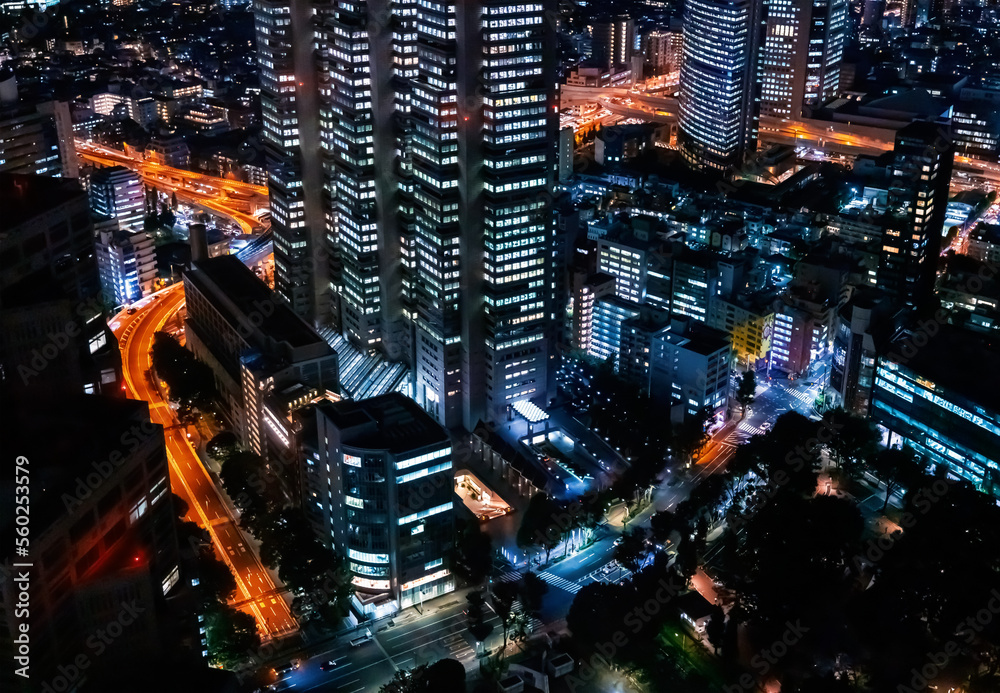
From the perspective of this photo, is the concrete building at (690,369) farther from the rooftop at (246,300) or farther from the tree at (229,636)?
the tree at (229,636)

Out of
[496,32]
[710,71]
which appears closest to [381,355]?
[496,32]

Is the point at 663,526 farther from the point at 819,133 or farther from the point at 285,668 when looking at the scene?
the point at 819,133

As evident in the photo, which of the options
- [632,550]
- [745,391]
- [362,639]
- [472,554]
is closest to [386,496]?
[472,554]

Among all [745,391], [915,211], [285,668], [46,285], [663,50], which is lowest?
[285,668]

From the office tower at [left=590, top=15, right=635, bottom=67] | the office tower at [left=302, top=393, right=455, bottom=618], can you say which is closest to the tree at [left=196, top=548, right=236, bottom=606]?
the office tower at [left=302, top=393, right=455, bottom=618]

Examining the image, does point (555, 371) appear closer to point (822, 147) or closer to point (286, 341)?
point (286, 341)

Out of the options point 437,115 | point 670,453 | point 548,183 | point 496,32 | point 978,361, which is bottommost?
point 670,453

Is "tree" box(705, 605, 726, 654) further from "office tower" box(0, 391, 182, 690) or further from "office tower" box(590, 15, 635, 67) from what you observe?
"office tower" box(590, 15, 635, 67)

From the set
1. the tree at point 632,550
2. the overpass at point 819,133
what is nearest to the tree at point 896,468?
the tree at point 632,550
